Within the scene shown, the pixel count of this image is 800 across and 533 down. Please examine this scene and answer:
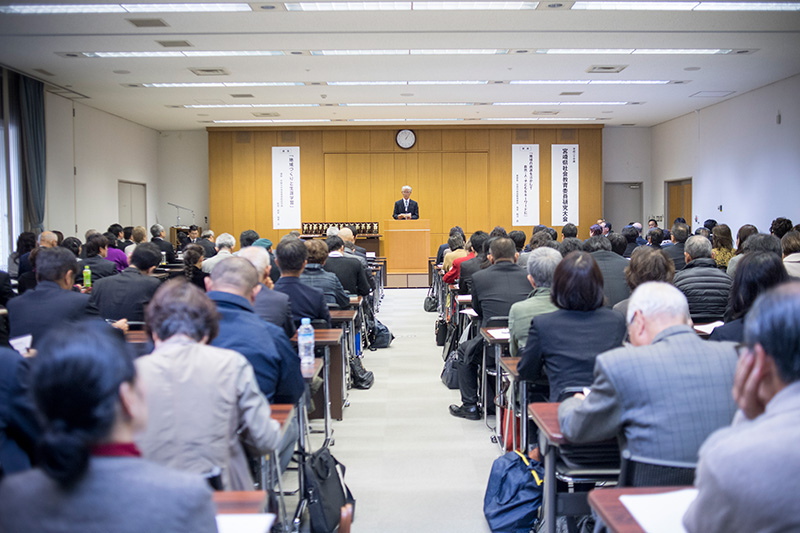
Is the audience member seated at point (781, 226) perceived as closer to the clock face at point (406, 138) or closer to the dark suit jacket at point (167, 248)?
the dark suit jacket at point (167, 248)

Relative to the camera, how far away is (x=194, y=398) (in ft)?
6.22

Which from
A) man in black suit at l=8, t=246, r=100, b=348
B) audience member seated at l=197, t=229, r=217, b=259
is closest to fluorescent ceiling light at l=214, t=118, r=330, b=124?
audience member seated at l=197, t=229, r=217, b=259

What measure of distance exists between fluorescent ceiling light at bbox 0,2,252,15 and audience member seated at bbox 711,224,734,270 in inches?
209

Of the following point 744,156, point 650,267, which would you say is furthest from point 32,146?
point 744,156

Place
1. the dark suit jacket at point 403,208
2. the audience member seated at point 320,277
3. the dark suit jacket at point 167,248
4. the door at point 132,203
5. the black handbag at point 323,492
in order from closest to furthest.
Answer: the black handbag at point 323,492 < the audience member seated at point 320,277 < the dark suit jacket at point 167,248 < the dark suit jacket at point 403,208 < the door at point 132,203

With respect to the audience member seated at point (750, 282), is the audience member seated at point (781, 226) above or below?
above

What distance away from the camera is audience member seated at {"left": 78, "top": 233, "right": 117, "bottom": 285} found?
6.20m

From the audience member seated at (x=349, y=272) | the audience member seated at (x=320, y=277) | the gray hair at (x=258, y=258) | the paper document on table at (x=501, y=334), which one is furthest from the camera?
the audience member seated at (x=349, y=272)

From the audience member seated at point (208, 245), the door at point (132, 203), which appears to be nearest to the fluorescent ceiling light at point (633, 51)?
the audience member seated at point (208, 245)

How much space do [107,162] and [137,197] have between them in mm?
1873

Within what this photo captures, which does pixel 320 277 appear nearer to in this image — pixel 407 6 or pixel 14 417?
pixel 407 6

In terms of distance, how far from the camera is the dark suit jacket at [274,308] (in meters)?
3.62

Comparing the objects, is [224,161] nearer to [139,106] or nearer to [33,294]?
[139,106]

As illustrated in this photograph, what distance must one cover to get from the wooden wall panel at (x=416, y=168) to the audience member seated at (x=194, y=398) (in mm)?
14131
